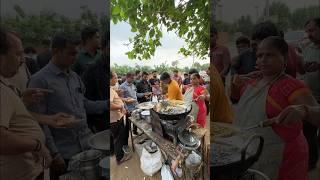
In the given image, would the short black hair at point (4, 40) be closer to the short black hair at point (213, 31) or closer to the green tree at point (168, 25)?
the green tree at point (168, 25)

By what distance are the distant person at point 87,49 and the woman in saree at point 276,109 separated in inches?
25.5

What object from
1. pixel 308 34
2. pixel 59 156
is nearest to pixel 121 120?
pixel 59 156

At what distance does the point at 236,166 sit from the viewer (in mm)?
1272

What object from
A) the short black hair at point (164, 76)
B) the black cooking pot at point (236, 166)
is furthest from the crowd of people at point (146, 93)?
the black cooking pot at point (236, 166)

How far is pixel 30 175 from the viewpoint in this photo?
1069 millimetres

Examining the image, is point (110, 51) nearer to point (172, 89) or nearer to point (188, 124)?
point (172, 89)

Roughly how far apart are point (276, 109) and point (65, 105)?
85cm

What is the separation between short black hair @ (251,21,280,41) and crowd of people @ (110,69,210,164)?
1.25 ft

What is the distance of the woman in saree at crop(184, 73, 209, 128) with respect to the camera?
1430 millimetres

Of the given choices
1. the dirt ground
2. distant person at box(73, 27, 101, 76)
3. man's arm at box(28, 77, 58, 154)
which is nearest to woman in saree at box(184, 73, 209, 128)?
the dirt ground

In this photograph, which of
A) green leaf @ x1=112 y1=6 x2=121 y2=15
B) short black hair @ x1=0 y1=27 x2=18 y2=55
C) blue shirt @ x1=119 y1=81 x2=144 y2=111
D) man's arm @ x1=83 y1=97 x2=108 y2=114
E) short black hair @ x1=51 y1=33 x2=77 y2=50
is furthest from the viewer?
blue shirt @ x1=119 y1=81 x2=144 y2=111

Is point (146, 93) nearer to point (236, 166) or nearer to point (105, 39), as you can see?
point (105, 39)

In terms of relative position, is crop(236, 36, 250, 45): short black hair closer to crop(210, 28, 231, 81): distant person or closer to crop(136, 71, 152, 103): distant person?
crop(210, 28, 231, 81): distant person

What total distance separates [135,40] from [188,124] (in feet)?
1.65
